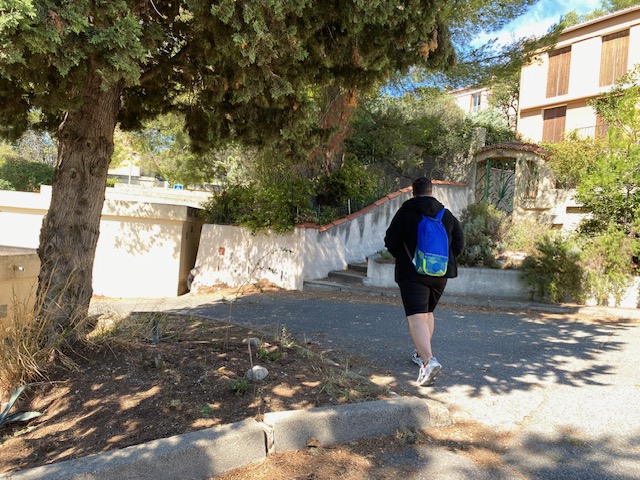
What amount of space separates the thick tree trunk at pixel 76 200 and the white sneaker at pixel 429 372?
2949 mm

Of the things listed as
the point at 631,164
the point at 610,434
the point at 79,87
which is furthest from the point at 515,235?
the point at 79,87

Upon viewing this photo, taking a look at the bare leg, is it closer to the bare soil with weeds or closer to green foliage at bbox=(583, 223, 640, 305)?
the bare soil with weeds

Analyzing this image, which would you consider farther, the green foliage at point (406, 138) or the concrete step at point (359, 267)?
the green foliage at point (406, 138)

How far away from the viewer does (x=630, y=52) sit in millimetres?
18625

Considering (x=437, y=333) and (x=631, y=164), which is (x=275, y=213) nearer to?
(x=437, y=333)

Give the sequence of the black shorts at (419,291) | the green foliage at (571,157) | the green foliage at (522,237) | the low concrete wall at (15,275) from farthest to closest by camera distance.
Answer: the green foliage at (571,157) < the green foliage at (522,237) < the low concrete wall at (15,275) < the black shorts at (419,291)

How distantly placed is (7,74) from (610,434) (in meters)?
4.62

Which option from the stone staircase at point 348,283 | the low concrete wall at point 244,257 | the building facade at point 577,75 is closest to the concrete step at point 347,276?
the stone staircase at point 348,283

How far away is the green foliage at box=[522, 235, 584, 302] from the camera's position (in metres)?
8.48

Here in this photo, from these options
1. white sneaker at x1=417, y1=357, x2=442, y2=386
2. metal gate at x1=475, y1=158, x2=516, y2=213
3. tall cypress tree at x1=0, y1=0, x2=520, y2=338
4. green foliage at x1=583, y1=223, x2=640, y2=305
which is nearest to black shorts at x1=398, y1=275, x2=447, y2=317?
white sneaker at x1=417, y1=357, x2=442, y2=386

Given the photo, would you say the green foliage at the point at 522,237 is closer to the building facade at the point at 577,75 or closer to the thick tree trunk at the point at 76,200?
the thick tree trunk at the point at 76,200

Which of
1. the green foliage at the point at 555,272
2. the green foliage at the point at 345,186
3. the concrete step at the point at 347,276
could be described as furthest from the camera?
the green foliage at the point at 345,186

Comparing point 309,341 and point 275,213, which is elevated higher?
point 275,213

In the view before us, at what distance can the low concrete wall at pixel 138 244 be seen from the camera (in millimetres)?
11500
